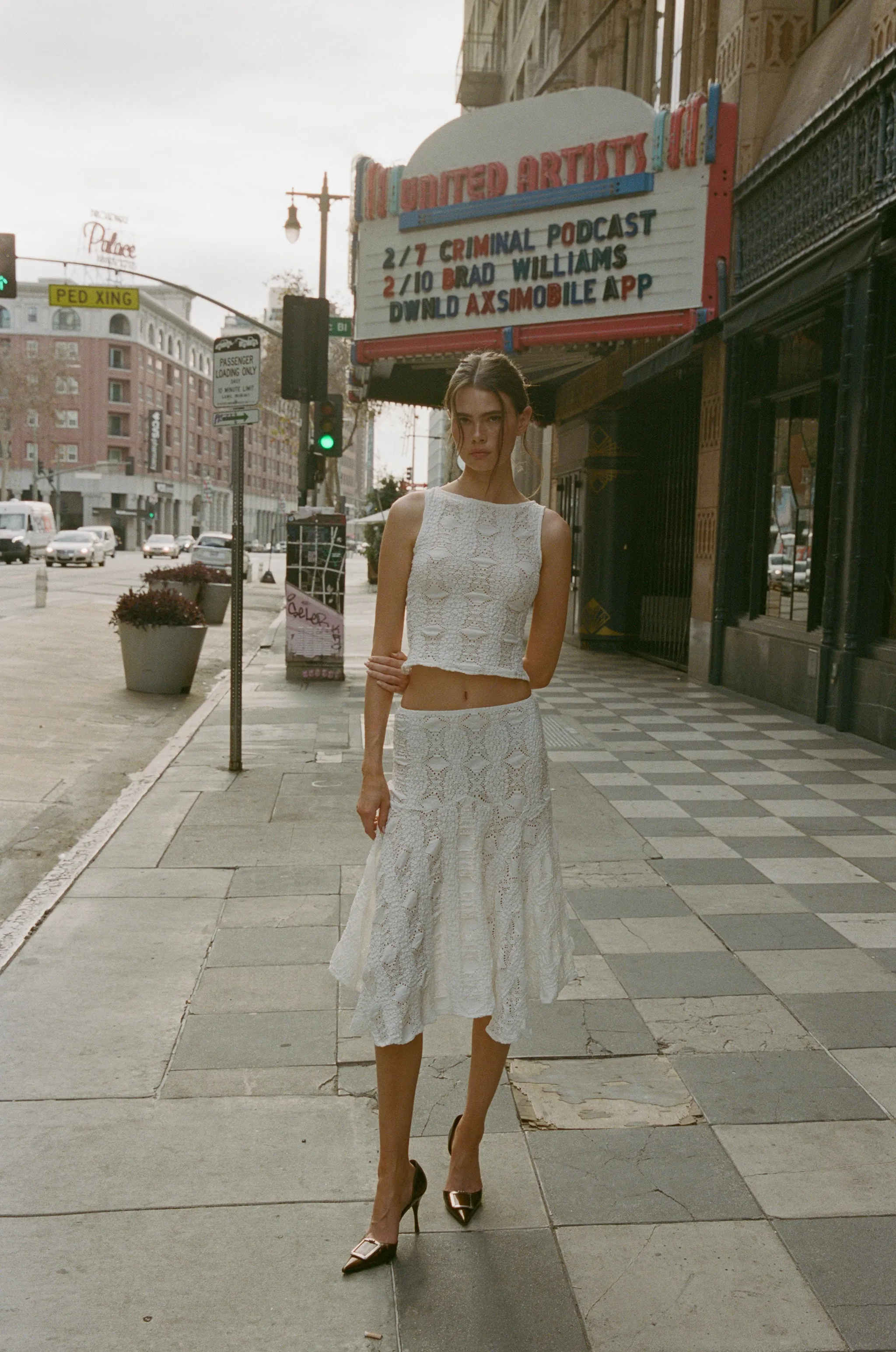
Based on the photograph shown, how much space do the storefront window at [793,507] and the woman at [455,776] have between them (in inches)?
351

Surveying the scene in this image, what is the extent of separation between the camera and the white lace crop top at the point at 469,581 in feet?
8.95

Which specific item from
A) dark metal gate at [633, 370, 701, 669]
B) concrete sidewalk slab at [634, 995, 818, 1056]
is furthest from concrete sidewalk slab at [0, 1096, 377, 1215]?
dark metal gate at [633, 370, 701, 669]

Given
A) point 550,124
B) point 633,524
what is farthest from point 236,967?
point 633,524

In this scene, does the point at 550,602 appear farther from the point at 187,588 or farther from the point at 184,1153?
the point at 187,588

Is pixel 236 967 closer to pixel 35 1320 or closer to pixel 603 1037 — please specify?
Result: pixel 603 1037

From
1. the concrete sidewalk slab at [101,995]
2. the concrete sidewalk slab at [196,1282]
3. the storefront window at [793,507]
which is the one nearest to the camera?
the concrete sidewalk slab at [196,1282]

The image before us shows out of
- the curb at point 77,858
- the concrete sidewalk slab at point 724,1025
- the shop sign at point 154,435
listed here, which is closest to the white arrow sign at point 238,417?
the curb at point 77,858

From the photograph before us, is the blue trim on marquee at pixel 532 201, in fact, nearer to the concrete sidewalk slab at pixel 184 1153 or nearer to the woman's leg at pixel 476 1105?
the concrete sidewalk slab at pixel 184 1153

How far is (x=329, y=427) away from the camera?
47.9 ft

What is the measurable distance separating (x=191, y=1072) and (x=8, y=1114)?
0.52 meters

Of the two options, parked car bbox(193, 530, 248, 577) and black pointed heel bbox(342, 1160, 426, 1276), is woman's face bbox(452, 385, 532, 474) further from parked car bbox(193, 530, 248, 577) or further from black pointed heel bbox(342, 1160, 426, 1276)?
parked car bbox(193, 530, 248, 577)

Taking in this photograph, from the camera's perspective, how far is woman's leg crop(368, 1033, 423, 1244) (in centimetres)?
270

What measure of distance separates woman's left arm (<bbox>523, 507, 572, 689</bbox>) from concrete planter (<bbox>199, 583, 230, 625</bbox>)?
19188 millimetres

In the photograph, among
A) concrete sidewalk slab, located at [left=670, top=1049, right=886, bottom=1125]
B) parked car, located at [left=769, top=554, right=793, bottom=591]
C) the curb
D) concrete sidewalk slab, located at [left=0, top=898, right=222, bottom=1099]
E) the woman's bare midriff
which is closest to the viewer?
the woman's bare midriff
